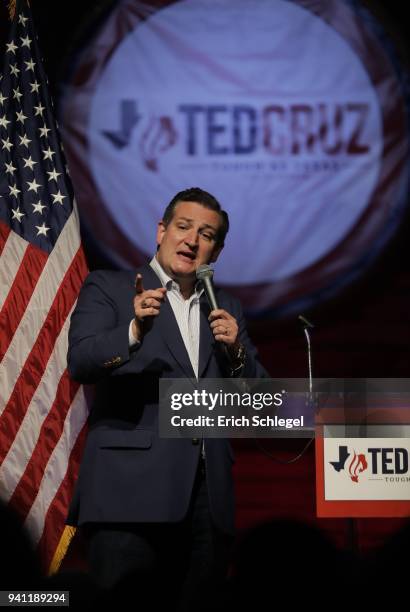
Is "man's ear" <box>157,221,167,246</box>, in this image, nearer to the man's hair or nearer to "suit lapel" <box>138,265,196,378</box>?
the man's hair

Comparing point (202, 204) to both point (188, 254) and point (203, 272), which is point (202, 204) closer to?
point (188, 254)

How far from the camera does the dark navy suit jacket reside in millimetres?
2697

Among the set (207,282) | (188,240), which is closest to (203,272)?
(207,282)

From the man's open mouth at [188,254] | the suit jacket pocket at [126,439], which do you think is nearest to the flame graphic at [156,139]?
the man's open mouth at [188,254]

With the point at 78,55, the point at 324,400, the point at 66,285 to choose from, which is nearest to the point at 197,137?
the point at 78,55

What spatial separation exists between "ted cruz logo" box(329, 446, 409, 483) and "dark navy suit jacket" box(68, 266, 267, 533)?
1.10 ft

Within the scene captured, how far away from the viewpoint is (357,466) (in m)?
2.81

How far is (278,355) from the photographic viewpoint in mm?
4879

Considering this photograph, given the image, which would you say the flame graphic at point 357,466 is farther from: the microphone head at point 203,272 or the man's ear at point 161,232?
the man's ear at point 161,232

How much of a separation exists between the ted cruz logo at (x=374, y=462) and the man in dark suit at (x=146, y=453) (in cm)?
34

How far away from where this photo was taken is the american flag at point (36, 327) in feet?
11.2

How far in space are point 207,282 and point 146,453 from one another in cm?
52

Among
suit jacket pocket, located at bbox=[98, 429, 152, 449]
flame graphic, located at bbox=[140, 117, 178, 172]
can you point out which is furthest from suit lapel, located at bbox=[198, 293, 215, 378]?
A: flame graphic, located at bbox=[140, 117, 178, 172]

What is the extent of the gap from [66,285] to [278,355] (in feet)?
5.36
